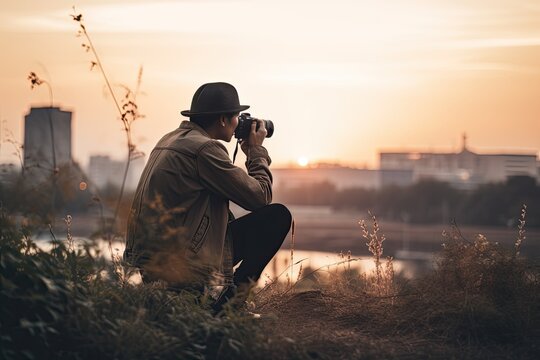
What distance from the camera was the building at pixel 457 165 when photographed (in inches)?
5896

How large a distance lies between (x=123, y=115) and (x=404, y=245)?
136 m

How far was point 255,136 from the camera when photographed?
430 centimetres

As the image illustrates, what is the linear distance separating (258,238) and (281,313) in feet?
1.35

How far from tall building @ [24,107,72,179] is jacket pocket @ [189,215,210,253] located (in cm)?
60

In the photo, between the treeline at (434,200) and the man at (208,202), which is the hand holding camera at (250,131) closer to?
the man at (208,202)

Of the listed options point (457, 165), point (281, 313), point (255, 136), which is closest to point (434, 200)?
point (457, 165)

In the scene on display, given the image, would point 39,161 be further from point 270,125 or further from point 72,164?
point 270,125

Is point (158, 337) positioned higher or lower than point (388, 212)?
higher

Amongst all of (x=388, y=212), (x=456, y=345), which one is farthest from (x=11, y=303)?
(x=388, y=212)

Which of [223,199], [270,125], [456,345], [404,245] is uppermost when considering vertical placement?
[270,125]

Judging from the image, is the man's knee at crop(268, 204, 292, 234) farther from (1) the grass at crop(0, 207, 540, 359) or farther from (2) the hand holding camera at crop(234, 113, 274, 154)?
(1) the grass at crop(0, 207, 540, 359)

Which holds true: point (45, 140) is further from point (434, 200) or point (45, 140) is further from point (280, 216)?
point (434, 200)

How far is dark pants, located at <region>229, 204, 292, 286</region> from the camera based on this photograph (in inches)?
165

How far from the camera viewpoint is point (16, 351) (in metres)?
2.93
